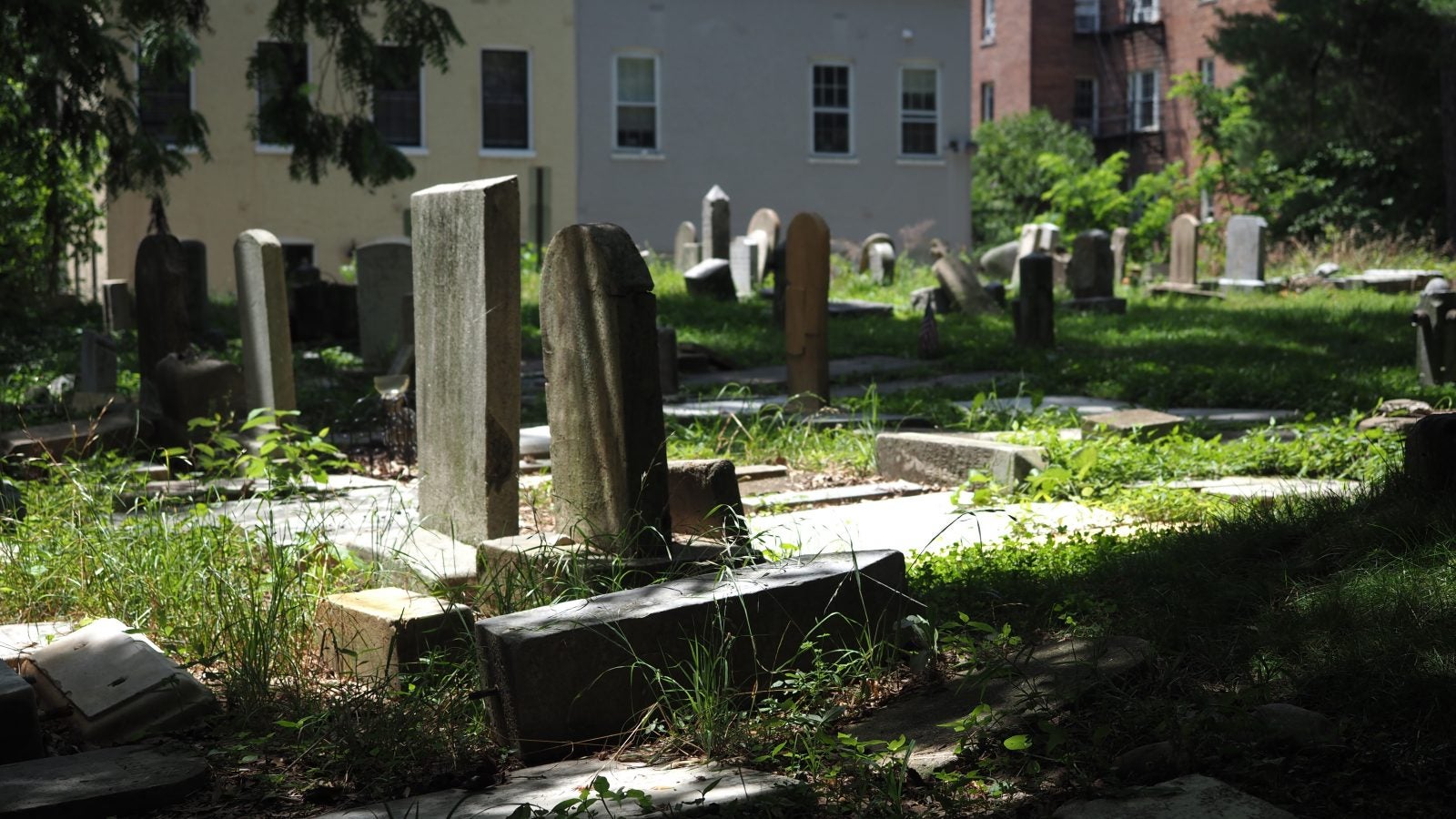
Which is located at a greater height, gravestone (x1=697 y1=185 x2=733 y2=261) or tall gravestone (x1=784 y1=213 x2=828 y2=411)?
gravestone (x1=697 y1=185 x2=733 y2=261)

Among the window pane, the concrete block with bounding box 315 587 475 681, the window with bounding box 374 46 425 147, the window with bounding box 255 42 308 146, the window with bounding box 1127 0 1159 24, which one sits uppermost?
the window with bounding box 1127 0 1159 24

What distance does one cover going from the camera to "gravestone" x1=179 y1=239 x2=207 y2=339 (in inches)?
604

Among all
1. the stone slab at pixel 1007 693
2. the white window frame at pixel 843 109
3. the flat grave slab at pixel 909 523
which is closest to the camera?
→ the stone slab at pixel 1007 693

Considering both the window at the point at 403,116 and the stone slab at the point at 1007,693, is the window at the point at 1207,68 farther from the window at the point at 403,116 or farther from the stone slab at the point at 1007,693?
the stone slab at the point at 1007,693

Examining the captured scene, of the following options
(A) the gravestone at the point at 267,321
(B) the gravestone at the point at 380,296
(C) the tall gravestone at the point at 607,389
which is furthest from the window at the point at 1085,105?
(C) the tall gravestone at the point at 607,389

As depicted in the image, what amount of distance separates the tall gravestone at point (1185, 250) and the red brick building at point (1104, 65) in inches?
651

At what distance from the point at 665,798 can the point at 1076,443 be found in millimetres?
4968

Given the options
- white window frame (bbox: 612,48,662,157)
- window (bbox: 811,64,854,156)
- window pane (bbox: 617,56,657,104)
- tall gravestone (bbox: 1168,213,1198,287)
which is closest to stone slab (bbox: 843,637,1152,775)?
tall gravestone (bbox: 1168,213,1198,287)

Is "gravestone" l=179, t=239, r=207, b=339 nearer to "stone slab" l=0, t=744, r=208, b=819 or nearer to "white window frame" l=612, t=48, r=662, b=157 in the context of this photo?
"white window frame" l=612, t=48, r=662, b=157

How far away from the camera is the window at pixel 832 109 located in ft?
94.1

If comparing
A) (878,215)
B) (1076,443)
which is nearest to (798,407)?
(1076,443)

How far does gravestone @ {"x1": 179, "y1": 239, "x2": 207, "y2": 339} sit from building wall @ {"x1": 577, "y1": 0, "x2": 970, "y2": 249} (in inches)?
435

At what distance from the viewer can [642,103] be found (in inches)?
1070

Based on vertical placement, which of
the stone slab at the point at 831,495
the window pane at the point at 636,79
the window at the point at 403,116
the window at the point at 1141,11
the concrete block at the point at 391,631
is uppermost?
the window at the point at 1141,11
